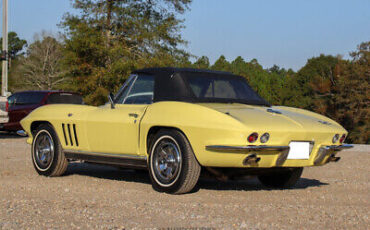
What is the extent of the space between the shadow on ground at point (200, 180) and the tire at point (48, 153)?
0.51 metres

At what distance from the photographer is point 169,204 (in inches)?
222

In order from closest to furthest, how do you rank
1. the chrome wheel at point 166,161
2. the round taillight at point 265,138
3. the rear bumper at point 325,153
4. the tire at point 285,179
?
1. the round taillight at point 265,138
2. the chrome wheel at point 166,161
3. the rear bumper at point 325,153
4. the tire at point 285,179

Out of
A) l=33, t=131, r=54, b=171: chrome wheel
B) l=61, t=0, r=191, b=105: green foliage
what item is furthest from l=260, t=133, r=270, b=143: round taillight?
l=61, t=0, r=191, b=105: green foliage

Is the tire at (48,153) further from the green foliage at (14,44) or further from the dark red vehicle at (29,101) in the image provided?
the green foliage at (14,44)

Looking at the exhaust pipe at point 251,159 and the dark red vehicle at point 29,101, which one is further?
the dark red vehicle at point 29,101

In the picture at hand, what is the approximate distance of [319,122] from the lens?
6738 mm

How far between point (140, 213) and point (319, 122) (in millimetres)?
2729

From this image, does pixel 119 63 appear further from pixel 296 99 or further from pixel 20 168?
pixel 296 99

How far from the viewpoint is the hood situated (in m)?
6.05

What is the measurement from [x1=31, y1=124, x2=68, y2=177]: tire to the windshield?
238 cm

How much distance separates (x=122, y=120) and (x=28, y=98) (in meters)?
13.7

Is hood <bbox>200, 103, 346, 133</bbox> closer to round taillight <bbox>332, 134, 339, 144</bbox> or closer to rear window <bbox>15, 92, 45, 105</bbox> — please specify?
round taillight <bbox>332, 134, 339, 144</bbox>

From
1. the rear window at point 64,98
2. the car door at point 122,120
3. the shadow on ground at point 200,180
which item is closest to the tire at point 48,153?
the shadow on ground at point 200,180

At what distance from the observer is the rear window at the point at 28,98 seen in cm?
1960
